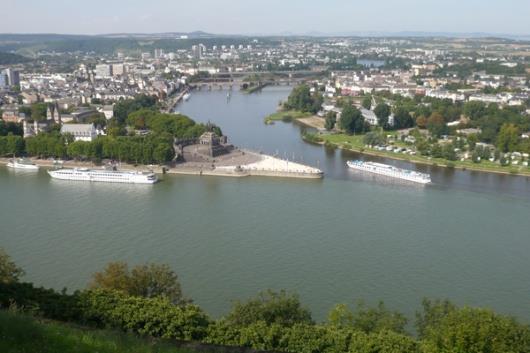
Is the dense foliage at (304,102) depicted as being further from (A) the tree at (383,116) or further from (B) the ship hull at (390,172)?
(B) the ship hull at (390,172)

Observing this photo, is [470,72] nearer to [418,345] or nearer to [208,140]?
[208,140]

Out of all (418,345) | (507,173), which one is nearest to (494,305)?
(418,345)

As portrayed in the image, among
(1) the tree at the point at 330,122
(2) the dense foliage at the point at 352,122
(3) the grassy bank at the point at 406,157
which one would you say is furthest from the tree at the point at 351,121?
(1) the tree at the point at 330,122

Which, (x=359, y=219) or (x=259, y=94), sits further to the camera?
(x=259, y=94)

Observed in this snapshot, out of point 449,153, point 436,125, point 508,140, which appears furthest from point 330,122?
point 508,140

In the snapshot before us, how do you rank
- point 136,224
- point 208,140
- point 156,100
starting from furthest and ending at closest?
point 156,100 → point 208,140 → point 136,224


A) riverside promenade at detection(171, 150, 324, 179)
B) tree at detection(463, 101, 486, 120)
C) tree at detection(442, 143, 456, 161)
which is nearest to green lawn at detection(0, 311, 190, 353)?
riverside promenade at detection(171, 150, 324, 179)

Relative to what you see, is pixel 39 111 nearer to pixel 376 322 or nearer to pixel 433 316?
pixel 376 322
